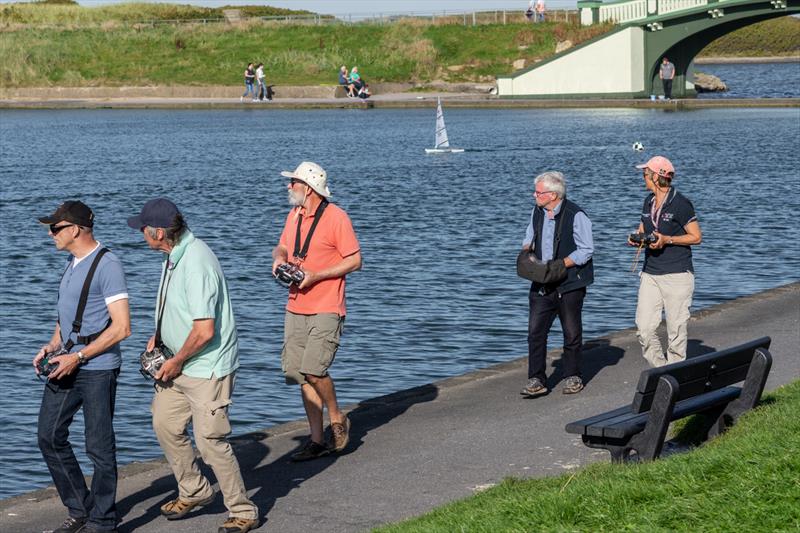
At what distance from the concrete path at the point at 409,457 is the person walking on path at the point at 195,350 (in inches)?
17.7

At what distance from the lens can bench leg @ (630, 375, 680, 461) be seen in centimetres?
773

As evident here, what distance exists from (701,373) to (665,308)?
2268 mm

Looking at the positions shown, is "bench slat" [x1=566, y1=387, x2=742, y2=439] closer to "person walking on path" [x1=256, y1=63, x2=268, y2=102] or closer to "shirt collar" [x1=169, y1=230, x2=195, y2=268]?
"shirt collar" [x1=169, y1=230, x2=195, y2=268]

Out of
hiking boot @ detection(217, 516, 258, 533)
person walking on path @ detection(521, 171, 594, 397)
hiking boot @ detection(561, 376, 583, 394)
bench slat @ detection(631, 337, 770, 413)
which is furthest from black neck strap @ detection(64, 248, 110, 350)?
hiking boot @ detection(561, 376, 583, 394)

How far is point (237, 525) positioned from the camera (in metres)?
7.70

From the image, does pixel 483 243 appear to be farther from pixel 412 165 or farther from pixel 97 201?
pixel 412 165

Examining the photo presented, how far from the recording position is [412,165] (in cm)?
4019

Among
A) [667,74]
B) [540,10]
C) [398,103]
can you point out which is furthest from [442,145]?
[540,10]

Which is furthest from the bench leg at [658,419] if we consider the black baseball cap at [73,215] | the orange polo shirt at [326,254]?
the black baseball cap at [73,215]

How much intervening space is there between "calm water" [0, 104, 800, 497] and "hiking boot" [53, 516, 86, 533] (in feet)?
10.6

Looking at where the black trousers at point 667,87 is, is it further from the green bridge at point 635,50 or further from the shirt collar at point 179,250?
the shirt collar at point 179,250

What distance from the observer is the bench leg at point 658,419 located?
25.3 ft

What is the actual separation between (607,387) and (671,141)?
34.9m

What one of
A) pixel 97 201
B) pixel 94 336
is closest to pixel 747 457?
pixel 94 336
